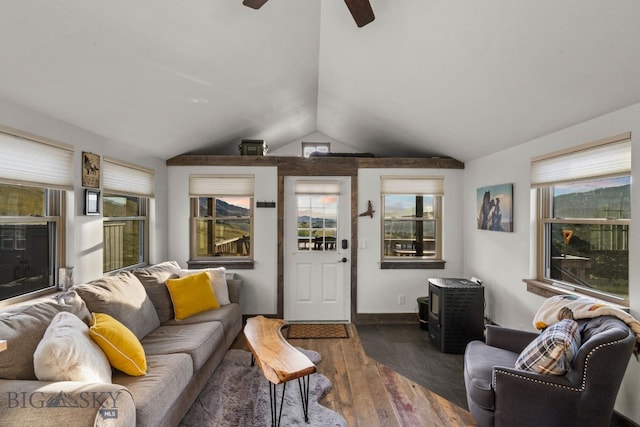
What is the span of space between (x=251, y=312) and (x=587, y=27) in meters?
4.12

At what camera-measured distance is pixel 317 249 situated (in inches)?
172

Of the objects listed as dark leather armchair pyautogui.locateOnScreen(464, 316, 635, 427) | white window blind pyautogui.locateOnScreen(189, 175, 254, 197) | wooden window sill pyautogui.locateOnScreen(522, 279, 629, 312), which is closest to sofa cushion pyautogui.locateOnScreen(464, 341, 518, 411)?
dark leather armchair pyautogui.locateOnScreen(464, 316, 635, 427)

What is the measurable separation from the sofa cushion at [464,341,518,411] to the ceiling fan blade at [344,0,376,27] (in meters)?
2.27

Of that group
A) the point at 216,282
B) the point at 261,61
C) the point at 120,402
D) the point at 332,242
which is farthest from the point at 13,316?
the point at 332,242

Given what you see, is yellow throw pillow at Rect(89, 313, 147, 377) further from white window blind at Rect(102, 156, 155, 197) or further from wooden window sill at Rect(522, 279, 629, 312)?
wooden window sill at Rect(522, 279, 629, 312)

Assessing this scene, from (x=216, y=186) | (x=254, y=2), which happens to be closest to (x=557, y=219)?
(x=254, y=2)

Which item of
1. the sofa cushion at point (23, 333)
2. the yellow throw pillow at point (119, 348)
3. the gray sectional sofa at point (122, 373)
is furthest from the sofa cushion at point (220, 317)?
the sofa cushion at point (23, 333)

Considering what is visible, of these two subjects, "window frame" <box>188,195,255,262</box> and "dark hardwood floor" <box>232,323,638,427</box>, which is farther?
"window frame" <box>188,195,255,262</box>

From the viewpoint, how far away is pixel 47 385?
153cm

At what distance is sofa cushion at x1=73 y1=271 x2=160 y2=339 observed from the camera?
237 centimetres

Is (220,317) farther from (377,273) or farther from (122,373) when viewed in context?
(377,273)

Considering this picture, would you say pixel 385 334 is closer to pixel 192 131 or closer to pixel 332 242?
pixel 332 242

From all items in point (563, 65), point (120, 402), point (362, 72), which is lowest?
point (120, 402)

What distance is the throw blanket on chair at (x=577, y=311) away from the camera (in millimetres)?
1976
